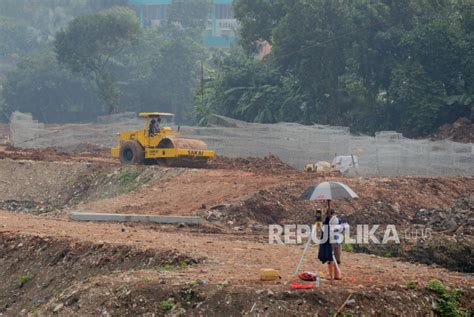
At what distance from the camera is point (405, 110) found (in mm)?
53625

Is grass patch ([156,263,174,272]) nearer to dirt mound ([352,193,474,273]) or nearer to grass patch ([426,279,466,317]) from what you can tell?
grass patch ([426,279,466,317])

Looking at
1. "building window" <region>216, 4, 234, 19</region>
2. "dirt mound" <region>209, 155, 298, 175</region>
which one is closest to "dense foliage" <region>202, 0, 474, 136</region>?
"dirt mound" <region>209, 155, 298, 175</region>

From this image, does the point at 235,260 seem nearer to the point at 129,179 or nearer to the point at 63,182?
the point at 129,179

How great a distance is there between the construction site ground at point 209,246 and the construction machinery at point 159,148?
922 mm

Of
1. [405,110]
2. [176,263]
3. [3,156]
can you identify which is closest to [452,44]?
[405,110]

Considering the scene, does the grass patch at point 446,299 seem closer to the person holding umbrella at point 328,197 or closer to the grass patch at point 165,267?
the person holding umbrella at point 328,197

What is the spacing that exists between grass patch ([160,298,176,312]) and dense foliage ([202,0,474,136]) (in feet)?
116

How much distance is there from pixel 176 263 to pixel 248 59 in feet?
154

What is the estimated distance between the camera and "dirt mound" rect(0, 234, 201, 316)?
21016 mm

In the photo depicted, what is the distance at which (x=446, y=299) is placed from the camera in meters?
17.6

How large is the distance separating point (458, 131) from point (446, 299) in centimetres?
3227

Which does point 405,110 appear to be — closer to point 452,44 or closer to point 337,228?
point 452,44

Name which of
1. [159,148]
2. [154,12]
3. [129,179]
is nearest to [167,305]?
[129,179]

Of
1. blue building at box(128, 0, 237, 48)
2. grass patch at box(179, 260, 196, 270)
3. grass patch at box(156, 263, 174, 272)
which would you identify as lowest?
grass patch at box(156, 263, 174, 272)
